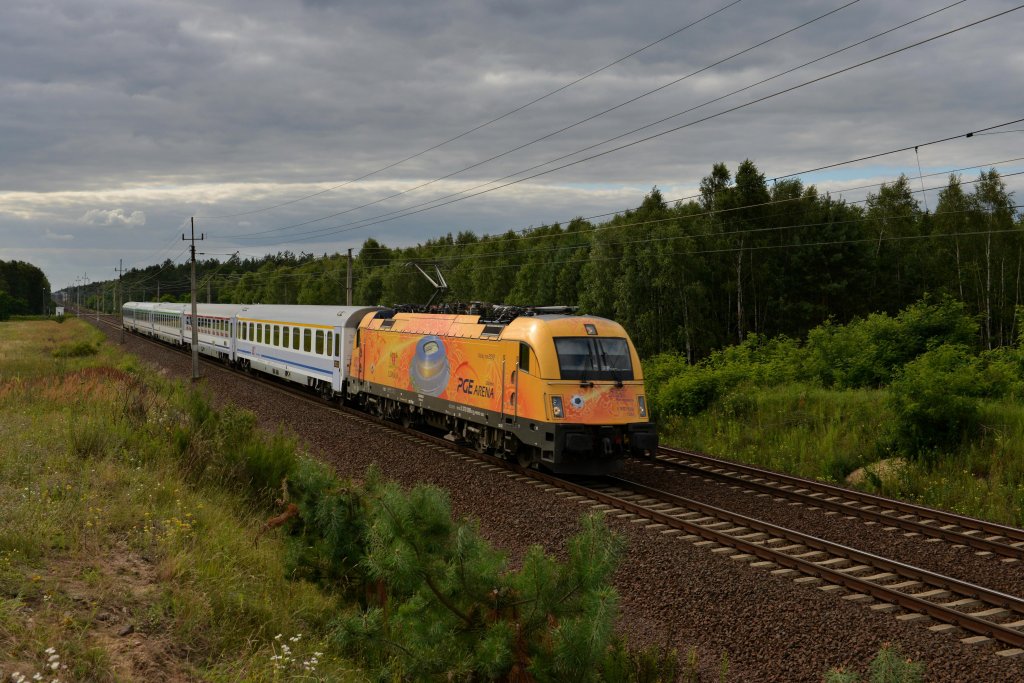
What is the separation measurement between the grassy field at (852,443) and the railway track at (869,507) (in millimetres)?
1155

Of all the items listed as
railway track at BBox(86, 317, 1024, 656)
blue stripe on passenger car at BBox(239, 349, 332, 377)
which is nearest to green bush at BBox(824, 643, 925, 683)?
railway track at BBox(86, 317, 1024, 656)

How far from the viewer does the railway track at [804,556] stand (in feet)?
27.0

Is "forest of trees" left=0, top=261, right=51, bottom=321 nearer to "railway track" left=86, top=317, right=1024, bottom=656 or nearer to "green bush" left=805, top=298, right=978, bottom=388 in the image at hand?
"green bush" left=805, top=298, right=978, bottom=388

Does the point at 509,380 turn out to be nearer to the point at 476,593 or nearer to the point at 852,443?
the point at 852,443

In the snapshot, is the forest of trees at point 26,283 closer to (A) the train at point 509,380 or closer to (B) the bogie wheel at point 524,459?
(A) the train at point 509,380

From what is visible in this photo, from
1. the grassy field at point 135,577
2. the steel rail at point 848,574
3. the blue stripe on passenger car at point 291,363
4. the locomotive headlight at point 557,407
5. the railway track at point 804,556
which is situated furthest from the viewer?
the blue stripe on passenger car at point 291,363

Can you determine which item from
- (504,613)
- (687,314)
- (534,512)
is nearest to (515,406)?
(534,512)

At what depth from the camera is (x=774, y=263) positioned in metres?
51.0

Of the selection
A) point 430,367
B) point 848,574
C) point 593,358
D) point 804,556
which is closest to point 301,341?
point 430,367

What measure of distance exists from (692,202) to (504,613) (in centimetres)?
5615

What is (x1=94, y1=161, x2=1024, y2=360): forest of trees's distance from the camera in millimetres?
45969

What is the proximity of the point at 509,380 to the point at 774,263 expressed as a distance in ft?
131

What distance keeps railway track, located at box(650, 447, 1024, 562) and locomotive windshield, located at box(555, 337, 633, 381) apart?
2724 millimetres

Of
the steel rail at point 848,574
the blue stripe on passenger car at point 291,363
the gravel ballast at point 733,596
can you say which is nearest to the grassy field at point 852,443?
the gravel ballast at point 733,596
